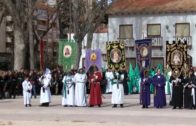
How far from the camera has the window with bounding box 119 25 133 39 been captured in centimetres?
5806

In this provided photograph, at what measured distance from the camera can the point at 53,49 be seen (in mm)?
85188

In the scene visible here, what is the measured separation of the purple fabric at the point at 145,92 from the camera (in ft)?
87.7

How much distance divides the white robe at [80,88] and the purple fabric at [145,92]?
272 cm

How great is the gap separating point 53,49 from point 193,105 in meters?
60.4

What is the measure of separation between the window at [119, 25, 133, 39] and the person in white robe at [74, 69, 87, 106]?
1195 inches

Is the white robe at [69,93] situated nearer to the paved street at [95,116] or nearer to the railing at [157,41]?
the paved street at [95,116]

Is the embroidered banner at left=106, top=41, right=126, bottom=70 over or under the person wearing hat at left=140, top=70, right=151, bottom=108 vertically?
over

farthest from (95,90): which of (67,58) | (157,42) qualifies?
(157,42)

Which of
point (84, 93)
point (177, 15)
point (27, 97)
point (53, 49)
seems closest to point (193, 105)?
point (84, 93)

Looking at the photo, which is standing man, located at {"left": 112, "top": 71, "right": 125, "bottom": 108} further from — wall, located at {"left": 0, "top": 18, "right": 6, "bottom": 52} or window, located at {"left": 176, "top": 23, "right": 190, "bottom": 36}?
wall, located at {"left": 0, "top": 18, "right": 6, "bottom": 52}

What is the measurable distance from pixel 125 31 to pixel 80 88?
3122 cm

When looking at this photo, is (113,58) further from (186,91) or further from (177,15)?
(177,15)

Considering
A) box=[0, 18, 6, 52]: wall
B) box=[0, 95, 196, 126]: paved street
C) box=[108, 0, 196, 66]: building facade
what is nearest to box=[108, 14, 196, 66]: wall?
box=[108, 0, 196, 66]: building facade

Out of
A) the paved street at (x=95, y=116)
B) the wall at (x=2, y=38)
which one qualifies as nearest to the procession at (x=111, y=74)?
the paved street at (x=95, y=116)
